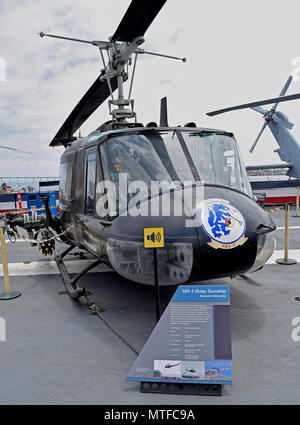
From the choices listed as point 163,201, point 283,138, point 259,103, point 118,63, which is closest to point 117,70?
point 118,63

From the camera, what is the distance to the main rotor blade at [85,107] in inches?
274

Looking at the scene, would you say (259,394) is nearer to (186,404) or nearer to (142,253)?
(186,404)

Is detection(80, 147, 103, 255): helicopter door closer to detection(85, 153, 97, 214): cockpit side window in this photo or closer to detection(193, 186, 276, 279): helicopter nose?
detection(85, 153, 97, 214): cockpit side window

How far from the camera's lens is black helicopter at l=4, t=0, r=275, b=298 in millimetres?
3156

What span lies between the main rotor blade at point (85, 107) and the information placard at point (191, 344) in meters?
5.30

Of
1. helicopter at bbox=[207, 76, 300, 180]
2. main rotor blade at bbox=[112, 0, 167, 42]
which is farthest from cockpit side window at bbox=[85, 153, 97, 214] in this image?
helicopter at bbox=[207, 76, 300, 180]

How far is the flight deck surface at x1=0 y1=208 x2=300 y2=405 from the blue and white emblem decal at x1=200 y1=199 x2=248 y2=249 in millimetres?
1083

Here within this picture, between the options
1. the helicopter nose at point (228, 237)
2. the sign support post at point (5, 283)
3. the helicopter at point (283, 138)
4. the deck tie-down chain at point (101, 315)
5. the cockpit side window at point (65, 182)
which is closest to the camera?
the helicopter nose at point (228, 237)

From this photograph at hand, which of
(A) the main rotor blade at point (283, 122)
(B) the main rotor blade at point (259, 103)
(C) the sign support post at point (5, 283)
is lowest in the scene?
(C) the sign support post at point (5, 283)

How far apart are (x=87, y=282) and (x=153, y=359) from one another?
10.4 ft

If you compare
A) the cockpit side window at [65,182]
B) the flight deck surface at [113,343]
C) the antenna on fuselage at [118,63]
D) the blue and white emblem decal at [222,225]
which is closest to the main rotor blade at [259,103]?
the antenna on fuselage at [118,63]

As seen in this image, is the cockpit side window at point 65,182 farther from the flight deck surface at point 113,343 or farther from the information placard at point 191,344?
the information placard at point 191,344

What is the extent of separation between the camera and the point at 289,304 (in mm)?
4367

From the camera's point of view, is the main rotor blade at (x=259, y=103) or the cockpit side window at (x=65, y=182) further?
the cockpit side window at (x=65, y=182)
